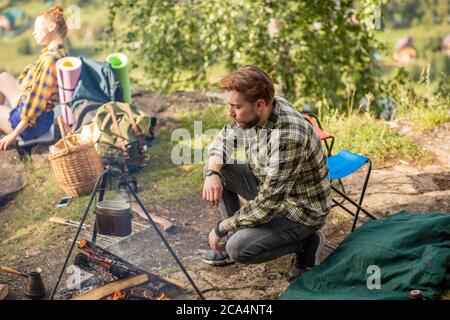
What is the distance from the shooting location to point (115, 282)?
3.21 metres

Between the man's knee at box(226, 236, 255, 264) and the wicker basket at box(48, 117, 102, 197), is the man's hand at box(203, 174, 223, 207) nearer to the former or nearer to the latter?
the man's knee at box(226, 236, 255, 264)

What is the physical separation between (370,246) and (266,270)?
59 centimetres

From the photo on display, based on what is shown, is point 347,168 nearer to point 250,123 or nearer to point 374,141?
point 250,123

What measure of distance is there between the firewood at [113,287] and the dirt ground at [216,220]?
0.22 metres

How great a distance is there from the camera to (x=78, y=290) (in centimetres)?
326

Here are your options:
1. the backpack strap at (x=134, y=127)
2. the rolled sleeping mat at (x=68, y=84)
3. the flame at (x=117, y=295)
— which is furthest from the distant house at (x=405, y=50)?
the flame at (x=117, y=295)

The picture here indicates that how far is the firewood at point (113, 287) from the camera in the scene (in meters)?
3.15

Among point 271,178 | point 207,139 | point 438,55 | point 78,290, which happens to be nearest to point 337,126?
point 207,139

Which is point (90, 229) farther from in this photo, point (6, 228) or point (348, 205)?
point (348, 205)

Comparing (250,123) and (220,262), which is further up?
(250,123)

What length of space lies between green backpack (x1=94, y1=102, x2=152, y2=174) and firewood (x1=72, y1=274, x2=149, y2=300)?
4.40 ft

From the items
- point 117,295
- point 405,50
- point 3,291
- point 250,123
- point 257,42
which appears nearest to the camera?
point 250,123


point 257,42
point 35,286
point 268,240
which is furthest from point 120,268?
point 257,42

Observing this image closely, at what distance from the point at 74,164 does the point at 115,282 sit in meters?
1.15
